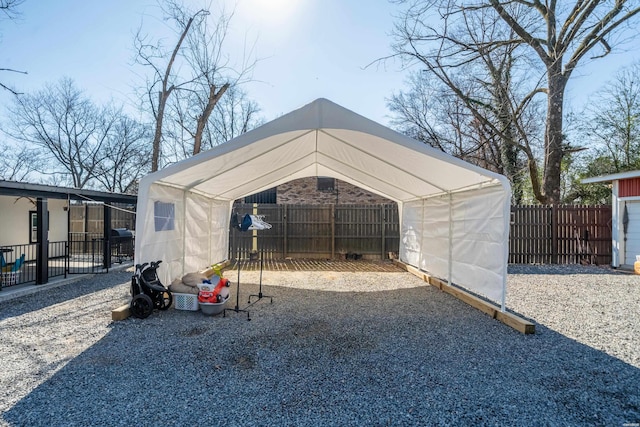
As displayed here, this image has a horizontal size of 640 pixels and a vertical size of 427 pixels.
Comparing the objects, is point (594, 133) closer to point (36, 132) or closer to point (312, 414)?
point (312, 414)

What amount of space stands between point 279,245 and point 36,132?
20276mm

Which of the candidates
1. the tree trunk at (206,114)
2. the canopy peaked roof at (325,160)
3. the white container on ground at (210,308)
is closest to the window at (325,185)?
the tree trunk at (206,114)

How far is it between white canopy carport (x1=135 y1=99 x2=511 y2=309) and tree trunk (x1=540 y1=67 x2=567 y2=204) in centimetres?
559

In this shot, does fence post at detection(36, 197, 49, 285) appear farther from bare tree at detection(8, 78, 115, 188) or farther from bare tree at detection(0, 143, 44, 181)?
bare tree at detection(0, 143, 44, 181)

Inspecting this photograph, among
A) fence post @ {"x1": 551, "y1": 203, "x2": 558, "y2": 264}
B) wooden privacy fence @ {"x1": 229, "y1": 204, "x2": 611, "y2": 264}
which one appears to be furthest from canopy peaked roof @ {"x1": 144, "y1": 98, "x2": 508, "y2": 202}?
fence post @ {"x1": 551, "y1": 203, "x2": 558, "y2": 264}

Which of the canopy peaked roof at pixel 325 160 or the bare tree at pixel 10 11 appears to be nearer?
the canopy peaked roof at pixel 325 160

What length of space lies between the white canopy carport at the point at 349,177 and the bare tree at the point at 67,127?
19.3m

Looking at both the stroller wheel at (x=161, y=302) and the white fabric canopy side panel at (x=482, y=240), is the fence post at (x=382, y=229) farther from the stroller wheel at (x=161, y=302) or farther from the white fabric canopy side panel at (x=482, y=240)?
the stroller wheel at (x=161, y=302)

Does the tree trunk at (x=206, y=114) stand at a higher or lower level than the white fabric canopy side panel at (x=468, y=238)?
higher

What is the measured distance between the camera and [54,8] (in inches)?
316

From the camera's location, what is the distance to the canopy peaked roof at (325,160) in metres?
4.09

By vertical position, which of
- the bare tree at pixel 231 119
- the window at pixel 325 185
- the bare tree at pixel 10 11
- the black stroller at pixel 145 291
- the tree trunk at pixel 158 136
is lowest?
the black stroller at pixel 145 291

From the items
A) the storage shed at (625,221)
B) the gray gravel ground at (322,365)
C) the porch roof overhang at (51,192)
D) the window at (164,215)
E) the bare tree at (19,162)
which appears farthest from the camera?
the bare tree at (19,162)

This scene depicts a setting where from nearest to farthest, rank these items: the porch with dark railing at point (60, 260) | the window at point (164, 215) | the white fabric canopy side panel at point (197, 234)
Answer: the window at point (164, 215), the white fabric canopy side panel at point (197, 234), the porch with dark railing at point (60, 260)
